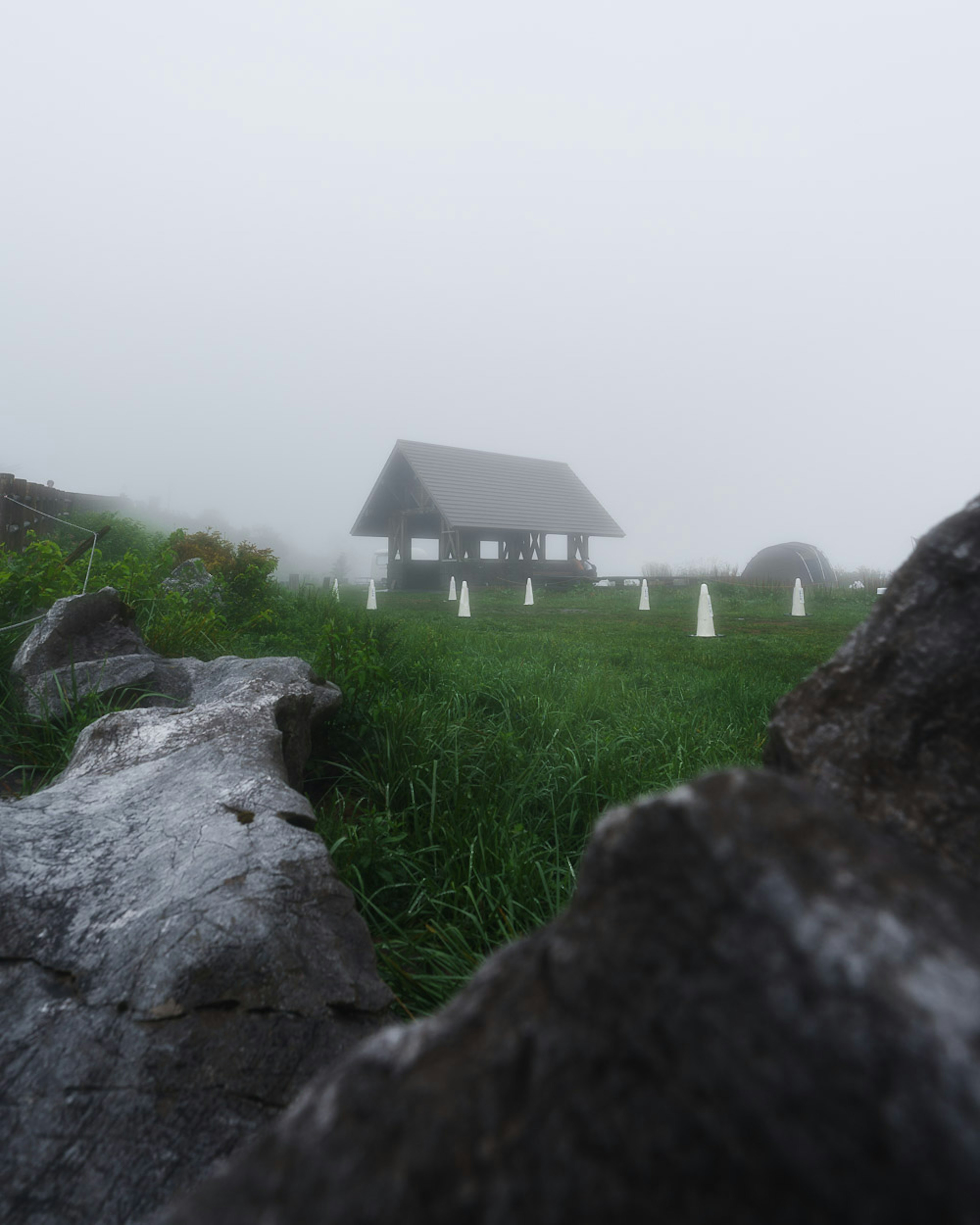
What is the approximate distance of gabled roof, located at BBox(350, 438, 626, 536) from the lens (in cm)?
2406

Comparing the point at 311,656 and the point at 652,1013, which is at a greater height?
the point at 652,1013

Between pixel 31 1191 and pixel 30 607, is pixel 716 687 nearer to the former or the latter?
pixel 30 607

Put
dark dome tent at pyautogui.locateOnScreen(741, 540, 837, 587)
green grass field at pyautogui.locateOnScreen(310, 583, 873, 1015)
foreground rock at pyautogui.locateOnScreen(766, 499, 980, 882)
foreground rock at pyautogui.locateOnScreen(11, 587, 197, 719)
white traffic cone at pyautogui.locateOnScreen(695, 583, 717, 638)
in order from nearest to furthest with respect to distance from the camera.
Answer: foreground rock at pyautogui.locateOnScreen(766, 499, 980, 882)
green grass field at pyautogui.locateOnScreen(310, 583, 873, 1015)
foreground rock at pyautogui.locateOnScreen(11, 587, 197, 719)
white traffic cone at pyautogui.locateOnScreen(695, 583, 717, 638)
dark dome tent at pyautogui.locateOnScreen(741, 540, 837, 587)

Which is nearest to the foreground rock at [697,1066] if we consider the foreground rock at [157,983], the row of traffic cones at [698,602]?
the foreground rock at [157,983]

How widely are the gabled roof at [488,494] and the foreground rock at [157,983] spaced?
20864 mm

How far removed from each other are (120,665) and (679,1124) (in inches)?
165

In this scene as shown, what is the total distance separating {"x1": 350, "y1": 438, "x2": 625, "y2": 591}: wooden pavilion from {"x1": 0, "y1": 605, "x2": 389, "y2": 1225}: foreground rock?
67.1ft

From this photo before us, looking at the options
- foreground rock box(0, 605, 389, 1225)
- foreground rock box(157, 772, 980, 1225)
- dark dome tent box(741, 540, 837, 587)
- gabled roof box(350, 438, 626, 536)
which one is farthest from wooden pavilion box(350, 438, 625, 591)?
foreground rock box(157, 772, 980, 1225)

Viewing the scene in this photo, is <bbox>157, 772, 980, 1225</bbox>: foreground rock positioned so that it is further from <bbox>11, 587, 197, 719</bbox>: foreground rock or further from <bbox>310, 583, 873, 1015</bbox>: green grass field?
<bbox>11, 587, 197, 719</bbox>: foreground rock

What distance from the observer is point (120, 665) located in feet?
13.8

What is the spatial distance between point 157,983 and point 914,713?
1527 millimetres

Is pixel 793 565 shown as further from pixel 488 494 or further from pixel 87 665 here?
pixel 87 665

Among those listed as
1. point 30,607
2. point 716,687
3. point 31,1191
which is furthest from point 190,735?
point 716,687

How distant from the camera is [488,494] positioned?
25625 mm
